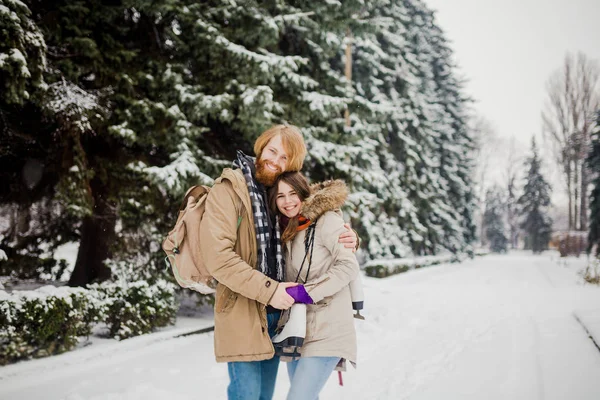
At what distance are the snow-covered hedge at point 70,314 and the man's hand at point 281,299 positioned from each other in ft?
14.2

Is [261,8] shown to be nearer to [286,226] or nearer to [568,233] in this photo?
[286,226]

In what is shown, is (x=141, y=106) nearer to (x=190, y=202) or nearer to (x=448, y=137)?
(x=190, y=202)

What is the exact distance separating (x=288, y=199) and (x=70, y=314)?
4.43 m

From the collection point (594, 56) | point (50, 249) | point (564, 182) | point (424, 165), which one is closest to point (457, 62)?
point (594, 56)

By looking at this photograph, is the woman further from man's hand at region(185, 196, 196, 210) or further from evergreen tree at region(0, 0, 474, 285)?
evergreen tree at region(0, 0, 474, 285)

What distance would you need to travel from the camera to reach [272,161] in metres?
2.38

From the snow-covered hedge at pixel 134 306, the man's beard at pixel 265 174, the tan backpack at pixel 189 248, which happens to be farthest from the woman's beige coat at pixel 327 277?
the snow-covered hedge at pixel 134 306

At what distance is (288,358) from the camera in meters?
2.29

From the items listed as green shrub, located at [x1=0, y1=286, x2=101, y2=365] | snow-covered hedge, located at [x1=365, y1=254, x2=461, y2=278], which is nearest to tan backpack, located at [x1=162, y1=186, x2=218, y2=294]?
green shrub, located at [x1=0, y1=286, x2=101, y2=365]

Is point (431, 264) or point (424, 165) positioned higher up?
point (424, 165)

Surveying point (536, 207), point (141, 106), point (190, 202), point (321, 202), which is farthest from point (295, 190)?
point (536, 207)

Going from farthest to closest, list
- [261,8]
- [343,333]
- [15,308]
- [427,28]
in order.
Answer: [427,28]
[261,8]
[15,308]
[343,333]

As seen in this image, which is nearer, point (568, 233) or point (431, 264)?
point (431, 264)

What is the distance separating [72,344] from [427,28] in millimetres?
26510
